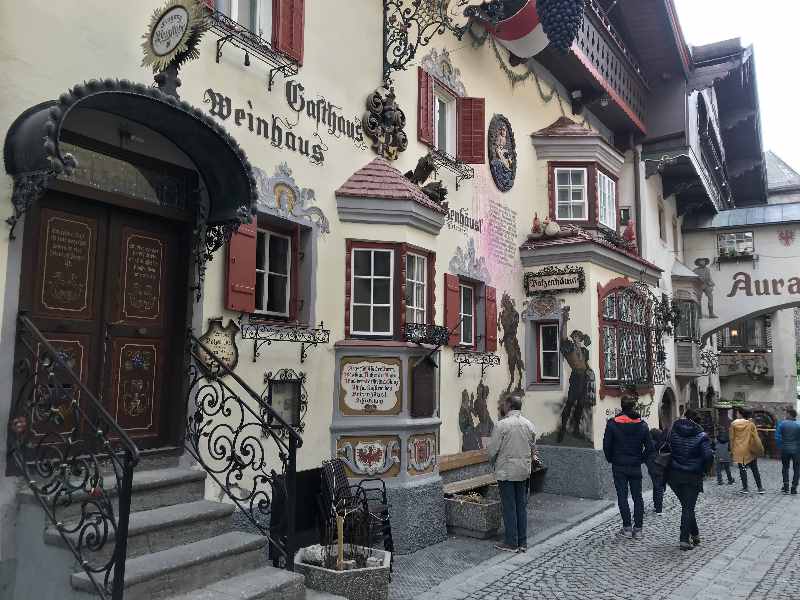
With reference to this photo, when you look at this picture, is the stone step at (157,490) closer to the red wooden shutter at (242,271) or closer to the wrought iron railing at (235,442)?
the wrought iron railing at (235,442)

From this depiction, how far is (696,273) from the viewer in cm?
2242

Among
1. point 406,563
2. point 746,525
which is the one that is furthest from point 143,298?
point 746,525

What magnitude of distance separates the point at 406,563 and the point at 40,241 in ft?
16.5

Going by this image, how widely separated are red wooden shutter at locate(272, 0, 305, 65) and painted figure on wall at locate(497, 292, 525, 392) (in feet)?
20.3

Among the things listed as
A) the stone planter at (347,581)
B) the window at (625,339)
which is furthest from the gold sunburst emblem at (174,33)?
the window at (625,339)

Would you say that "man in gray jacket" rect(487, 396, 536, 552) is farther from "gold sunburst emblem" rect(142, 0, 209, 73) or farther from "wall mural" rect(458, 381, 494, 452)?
"gold sunburst emblem" rect(142, 0, 209, 73)

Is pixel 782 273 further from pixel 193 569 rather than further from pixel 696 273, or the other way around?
pixel 193 569

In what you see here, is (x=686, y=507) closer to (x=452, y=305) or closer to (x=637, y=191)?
(x=452, y=305)

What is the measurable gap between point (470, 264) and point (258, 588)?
7.35 metres

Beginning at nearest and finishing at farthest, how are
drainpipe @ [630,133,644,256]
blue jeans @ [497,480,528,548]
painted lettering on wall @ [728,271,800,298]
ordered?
blue jeans @ [497,480,528,548] → drainpipe @ [630,133,644,256] → painted lettering on wall @ [728,271,800,298]

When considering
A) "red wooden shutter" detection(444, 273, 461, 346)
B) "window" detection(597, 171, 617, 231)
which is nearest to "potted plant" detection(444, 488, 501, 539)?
"red wooden shutter" detection(444, 273, 461, 346)

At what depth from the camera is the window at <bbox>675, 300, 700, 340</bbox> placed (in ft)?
67.1

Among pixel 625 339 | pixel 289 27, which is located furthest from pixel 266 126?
pixel 625 339

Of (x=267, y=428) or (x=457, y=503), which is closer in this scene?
(x=267, y=428)
